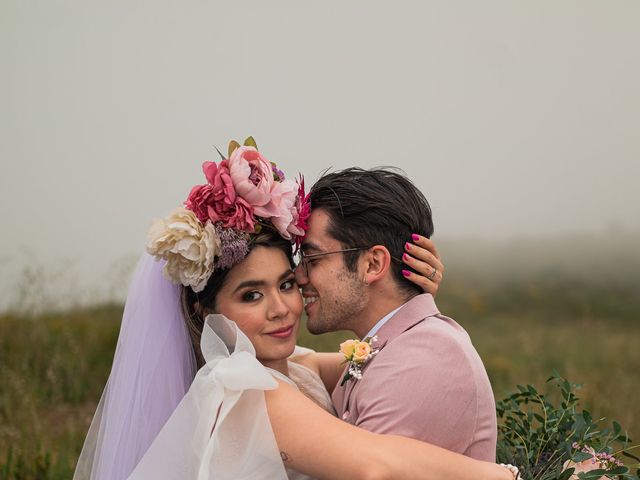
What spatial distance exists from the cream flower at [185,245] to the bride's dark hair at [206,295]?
148mm

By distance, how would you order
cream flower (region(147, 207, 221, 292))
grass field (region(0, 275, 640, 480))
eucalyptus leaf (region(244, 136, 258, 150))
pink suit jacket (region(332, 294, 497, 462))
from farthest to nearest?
grass field (region(0, 275, 640, 480)) < eucalyptus leaf (region(244, 136, 258, 150)) < cream flower (region(147, 207, 221, 292)) < pink suit jacket (region(332, 294, 497, 462))

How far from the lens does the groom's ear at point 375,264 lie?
3.72m

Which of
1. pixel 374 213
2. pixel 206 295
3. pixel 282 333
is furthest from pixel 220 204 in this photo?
pixel 374 213

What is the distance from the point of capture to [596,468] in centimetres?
366

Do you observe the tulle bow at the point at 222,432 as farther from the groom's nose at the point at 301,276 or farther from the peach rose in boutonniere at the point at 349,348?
the groom's nose at the point at 301,276

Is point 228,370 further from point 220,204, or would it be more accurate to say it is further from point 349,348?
point 220,204

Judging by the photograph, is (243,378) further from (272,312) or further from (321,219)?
(321,219)

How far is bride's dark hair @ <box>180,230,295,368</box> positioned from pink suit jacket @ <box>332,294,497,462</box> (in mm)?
736

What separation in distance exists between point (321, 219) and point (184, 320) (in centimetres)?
86

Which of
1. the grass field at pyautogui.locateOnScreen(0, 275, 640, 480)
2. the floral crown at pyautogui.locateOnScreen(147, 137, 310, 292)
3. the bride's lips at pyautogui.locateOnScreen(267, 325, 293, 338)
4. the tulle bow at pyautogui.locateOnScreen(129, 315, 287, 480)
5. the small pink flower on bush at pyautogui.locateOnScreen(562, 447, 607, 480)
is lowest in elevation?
the grass field at pyautogui.locateOnScreen(0, 275, 640, 480)

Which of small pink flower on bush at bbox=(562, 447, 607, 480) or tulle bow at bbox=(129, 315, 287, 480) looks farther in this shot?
small pink flower on bush at bbox=(562, 447, 607, 480)

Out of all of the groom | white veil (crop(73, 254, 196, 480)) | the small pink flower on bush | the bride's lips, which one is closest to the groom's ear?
the groom

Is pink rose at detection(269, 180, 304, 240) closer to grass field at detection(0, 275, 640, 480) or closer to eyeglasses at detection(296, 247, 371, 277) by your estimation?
eyeglasses at detection(296, 247, 371, 277)

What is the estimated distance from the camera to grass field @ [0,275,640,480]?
250 inches
